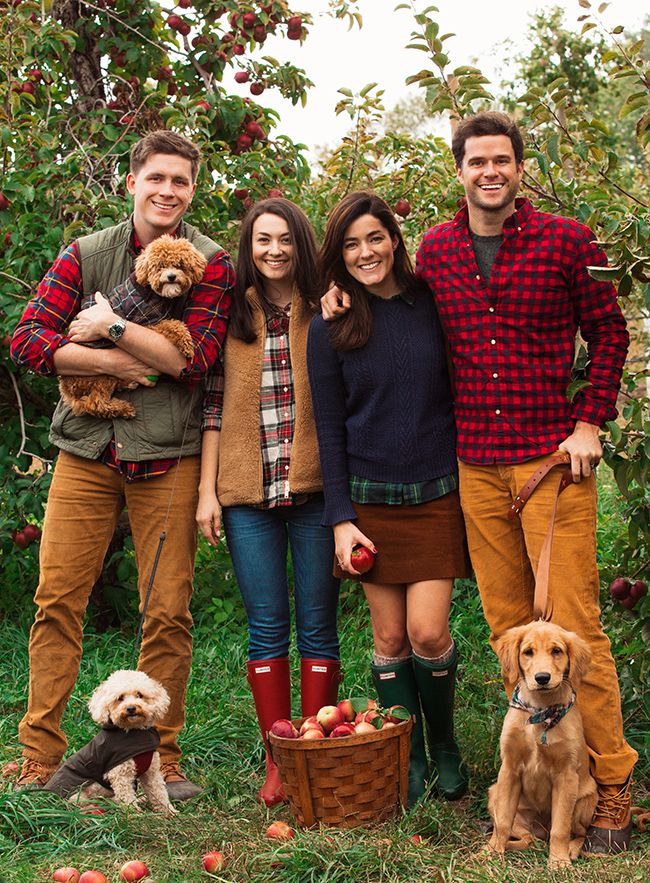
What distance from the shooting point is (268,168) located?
18.8 ft

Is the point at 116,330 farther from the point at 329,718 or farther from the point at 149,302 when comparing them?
the point at 329,718

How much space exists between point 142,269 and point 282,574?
1.24 m

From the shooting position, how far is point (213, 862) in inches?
125

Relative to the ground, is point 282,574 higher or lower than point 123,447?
lower

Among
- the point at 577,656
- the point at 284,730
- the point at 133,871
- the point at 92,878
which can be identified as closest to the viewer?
the point at 92,878

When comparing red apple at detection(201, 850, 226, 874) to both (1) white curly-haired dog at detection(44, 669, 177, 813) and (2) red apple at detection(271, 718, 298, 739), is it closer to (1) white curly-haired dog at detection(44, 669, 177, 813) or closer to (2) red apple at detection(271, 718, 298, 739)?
(2) red apple at detection(271, 718, 298, 739)

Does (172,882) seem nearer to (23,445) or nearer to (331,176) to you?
(23,445)

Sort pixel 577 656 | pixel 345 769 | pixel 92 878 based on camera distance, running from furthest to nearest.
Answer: pixel 345 769
pixel 577 656
pixel 92 878

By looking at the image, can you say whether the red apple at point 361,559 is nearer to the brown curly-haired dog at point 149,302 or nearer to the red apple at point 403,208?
the brown curly-haired dog at point 149,302

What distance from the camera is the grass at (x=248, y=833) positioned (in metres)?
3.11

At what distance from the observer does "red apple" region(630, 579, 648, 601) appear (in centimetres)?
381

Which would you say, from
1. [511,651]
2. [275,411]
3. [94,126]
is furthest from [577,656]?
[94,126]

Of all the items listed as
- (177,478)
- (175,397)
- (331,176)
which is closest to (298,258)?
(175,397)

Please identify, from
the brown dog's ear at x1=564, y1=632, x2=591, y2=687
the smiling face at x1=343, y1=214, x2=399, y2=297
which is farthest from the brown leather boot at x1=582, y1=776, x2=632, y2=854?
the smiling face at x1=343, y1=214, x2=399, y2=297
